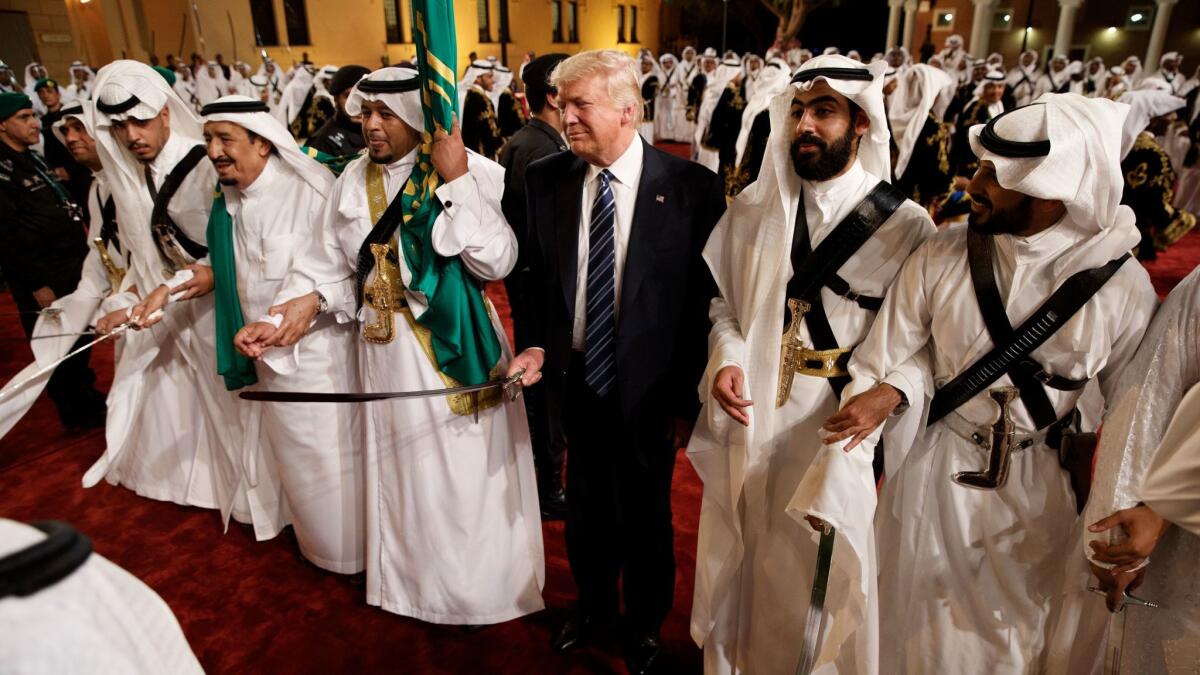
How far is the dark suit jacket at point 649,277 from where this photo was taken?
85.2 inches

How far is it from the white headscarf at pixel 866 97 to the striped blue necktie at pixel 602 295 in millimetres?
566

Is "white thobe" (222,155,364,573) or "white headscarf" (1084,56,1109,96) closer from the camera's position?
"white thobe" (222,155,364,573)

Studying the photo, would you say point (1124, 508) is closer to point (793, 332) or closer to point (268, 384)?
point (793, 332)

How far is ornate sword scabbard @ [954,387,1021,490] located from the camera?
5.81 feet

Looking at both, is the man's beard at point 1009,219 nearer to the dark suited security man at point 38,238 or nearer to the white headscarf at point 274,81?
the dark suited security man at point 38,238

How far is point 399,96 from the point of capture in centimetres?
237

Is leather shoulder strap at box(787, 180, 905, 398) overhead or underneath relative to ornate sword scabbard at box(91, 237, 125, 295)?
overhead

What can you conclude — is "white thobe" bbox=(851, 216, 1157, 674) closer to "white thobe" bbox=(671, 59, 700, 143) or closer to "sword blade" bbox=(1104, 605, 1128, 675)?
"sword blade" bbox=(1104, 605, 1128, 675)

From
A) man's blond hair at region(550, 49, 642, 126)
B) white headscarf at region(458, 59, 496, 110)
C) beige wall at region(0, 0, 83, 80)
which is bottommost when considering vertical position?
man's blond hair at region(550, 49, 642, 126)

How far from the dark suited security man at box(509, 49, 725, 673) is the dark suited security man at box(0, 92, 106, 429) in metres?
3.33

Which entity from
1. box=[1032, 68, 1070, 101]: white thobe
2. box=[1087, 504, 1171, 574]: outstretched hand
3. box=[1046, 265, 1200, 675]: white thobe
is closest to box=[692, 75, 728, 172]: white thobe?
box=[1032, 68, 1070, 101]: white thobe

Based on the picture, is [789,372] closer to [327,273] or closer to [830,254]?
[830,254]

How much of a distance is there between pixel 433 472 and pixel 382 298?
683mm

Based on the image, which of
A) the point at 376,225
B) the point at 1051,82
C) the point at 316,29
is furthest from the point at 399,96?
the point at 316,29
